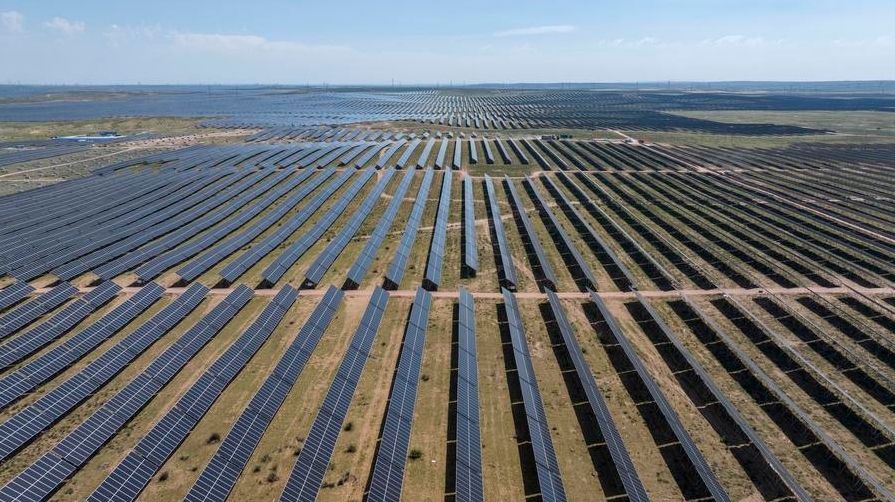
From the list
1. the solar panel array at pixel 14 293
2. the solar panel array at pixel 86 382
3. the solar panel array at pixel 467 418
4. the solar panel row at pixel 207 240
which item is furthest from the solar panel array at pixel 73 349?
the solar panel array at pixel 467 418

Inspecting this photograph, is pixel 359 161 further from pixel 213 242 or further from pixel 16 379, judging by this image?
pixel 16 379

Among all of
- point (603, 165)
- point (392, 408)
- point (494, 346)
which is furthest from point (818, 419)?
point (603, 165)

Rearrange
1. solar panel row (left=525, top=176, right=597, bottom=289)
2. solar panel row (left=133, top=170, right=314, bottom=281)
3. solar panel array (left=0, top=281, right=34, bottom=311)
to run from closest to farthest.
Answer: solar panel array (left=0, top=281, right=34, bottom=311)
solar panel row (left=133, top=170, right=314, bottom=281)
solar panel row (left=525, top=176, right=597, bottom=289)

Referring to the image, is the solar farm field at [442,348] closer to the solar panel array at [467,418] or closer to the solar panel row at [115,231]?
the solar panel array at [467,418]

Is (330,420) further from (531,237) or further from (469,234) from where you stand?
(531,237)

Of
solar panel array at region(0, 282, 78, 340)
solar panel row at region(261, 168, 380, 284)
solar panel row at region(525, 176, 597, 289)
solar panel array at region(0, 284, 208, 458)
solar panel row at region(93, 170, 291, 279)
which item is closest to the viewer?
solar panel array at region(0, 284, 208, 458)

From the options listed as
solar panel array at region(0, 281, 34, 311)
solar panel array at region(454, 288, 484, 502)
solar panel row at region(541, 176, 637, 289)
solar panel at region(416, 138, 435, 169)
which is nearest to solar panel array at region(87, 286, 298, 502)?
solar panel array at region(454, 288, 484, 502)

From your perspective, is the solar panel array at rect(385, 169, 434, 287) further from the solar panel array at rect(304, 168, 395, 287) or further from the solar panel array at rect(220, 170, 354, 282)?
the solar panel array at rect(220, 170, 354, 282)
